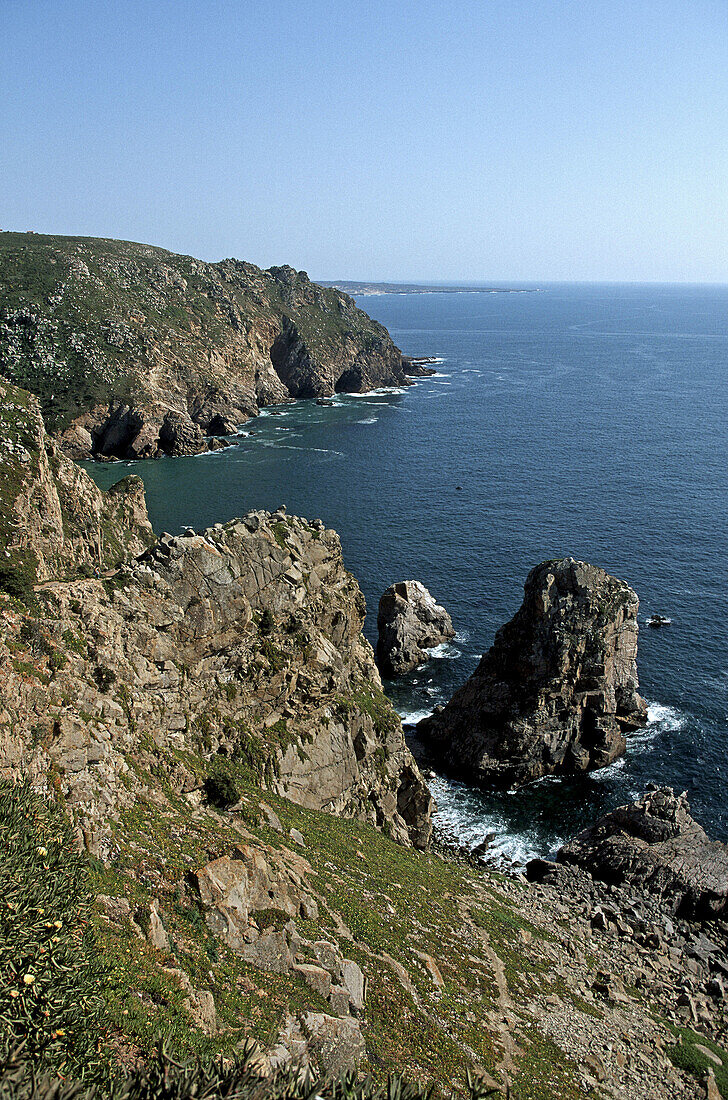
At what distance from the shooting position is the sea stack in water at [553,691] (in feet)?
202

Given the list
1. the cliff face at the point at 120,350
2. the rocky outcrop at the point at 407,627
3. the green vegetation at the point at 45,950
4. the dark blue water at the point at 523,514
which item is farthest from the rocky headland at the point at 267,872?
the cliff face at the point at 120,350

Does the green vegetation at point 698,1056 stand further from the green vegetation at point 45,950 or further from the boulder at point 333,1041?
the green vegetation at point 45,950

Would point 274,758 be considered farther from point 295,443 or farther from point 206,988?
point 295,443

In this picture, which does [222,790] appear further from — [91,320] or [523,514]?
[91,320]

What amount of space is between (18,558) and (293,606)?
1548 cm

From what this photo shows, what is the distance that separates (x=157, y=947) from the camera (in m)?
19.2

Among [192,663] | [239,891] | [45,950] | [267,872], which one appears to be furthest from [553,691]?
[45,950]

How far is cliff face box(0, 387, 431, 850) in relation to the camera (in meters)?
23.9

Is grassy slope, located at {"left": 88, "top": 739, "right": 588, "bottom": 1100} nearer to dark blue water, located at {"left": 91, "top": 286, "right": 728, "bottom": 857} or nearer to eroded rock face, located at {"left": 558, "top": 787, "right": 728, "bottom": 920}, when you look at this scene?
eroded rock face, located at {"left": 558, "top": 787, "right": 728, "bottom": 920}

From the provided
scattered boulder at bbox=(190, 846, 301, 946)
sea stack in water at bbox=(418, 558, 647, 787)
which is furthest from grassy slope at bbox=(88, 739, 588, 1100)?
sea stack in water at bbox=(418, 558, 647, 787)

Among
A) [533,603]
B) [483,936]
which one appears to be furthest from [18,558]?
[533,603]

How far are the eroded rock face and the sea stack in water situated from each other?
8.77 meters

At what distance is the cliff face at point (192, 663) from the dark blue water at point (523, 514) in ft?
57.7

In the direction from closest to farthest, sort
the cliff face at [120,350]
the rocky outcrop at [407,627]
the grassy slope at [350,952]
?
the grassy slope at [350,952]
the rocky outcrop at [407,627]
the cliff face at [120,350]
